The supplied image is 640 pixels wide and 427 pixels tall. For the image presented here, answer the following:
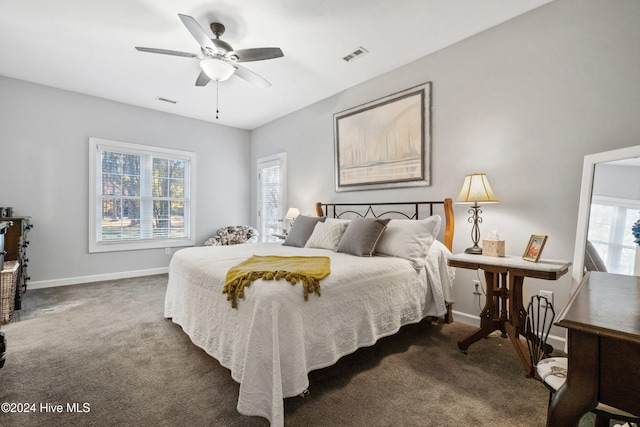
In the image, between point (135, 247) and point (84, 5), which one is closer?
point (84, 5)

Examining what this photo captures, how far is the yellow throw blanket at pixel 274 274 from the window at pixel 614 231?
5.60 ft

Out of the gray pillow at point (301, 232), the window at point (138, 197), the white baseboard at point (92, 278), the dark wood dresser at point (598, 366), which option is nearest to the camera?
the dark wood dresser at point (598, 366)

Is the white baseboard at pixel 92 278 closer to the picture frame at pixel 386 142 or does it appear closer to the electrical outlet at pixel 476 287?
the picture frame at pixel 386 142

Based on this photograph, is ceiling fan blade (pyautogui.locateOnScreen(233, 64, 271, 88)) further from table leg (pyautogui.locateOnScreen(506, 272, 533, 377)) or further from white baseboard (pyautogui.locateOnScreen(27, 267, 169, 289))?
white baseboard (pyautogui.locateOnScreen(27, 267, 169, 289))

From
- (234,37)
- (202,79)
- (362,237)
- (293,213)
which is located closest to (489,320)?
(362,237)

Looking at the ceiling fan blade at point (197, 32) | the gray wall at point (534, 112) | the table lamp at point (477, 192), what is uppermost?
the ceiling fan blade at point (197, 32)

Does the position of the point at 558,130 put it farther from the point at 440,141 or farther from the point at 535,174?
the point at 440,141

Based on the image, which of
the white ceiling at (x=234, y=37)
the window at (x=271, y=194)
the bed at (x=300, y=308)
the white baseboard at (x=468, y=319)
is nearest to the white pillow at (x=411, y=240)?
the bed at (x=300, y=308)

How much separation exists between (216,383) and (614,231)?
2654 mm

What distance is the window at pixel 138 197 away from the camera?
4410mm

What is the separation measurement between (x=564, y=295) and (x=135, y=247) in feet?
18.2

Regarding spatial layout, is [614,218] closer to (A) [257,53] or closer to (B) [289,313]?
(B) [289,313]

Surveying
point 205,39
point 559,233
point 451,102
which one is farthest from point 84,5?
point 559,233

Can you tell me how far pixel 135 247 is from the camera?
15.5ft
